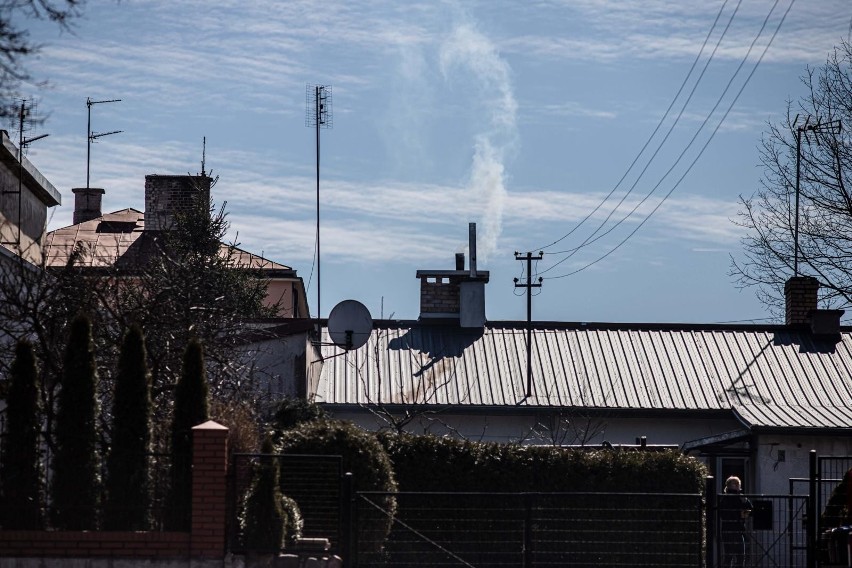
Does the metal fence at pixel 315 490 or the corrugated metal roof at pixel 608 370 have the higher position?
the corrugated metal roof at pixel 608 370

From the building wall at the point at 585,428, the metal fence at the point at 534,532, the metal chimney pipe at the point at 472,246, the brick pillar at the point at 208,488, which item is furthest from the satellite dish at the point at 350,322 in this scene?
the brick pillar at the point at 208,488

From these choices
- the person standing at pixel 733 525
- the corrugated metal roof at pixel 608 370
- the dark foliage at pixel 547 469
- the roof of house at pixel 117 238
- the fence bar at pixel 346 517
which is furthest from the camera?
the roof of house at pixel 117 238

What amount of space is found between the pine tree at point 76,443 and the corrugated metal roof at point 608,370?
47.5 ft

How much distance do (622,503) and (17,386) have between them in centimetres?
936

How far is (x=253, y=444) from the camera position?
60.3 ft

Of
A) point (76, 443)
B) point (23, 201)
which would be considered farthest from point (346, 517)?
point (23, 201)

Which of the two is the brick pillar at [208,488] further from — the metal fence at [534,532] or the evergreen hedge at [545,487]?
the evergreen hedge at [545,487]

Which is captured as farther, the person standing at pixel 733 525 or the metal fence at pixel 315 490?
the person standing at pixel 733 525

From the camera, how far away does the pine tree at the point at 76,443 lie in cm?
1502

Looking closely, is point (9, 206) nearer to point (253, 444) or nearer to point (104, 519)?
point (253, 444)

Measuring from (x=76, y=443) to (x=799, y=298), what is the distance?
83.5 ft

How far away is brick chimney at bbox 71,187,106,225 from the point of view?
47.7m

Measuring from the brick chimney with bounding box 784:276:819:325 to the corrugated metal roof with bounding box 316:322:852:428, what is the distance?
3.28 ft

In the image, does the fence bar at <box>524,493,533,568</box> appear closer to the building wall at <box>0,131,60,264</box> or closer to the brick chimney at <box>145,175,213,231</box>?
the building wall at <box>0,131,60,264</box>
